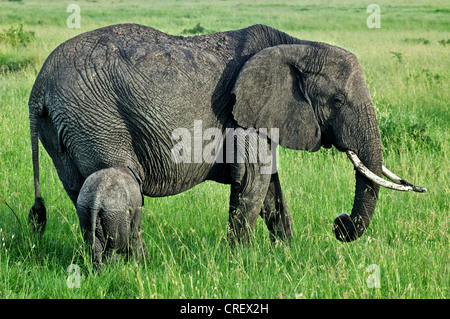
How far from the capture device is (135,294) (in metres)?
3.83

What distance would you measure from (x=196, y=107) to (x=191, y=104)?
5 centimetres

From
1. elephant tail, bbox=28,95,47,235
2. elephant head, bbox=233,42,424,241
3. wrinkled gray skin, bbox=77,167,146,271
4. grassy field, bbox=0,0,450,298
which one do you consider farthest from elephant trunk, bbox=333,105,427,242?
elephant tail, bbox=28,95,47,235

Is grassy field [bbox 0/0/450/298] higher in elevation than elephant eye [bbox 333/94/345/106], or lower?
lower

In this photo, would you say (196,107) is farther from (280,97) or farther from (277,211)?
(277,211)

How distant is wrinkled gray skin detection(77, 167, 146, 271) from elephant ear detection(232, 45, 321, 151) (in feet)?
3.19

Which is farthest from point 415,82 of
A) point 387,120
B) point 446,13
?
point 446,13

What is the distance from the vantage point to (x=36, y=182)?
4.42 meters

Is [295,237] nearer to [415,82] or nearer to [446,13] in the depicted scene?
[415,82]

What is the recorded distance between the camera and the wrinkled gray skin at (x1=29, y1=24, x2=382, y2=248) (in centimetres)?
409

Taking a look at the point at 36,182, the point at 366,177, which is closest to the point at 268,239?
the point at 366,177

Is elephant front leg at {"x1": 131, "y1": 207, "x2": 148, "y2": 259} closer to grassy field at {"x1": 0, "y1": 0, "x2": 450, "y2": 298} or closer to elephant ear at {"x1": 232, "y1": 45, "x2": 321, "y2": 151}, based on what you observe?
grassy field at {"x1": 0, "y1": 0, "x2": 450, "y2": 298}

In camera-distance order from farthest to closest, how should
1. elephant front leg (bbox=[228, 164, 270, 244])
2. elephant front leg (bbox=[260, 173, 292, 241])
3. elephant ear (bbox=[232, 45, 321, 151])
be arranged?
elephant front leg (bbox=[260, 173, 292, 241]), elephant front leg (bbox=[228, 164, 270, 244]), elephant ear (bbox=[232, 45, 321, 151])

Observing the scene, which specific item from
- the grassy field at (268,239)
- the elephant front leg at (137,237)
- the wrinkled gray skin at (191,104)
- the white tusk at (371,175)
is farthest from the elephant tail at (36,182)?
the white tusk at (371,175)
